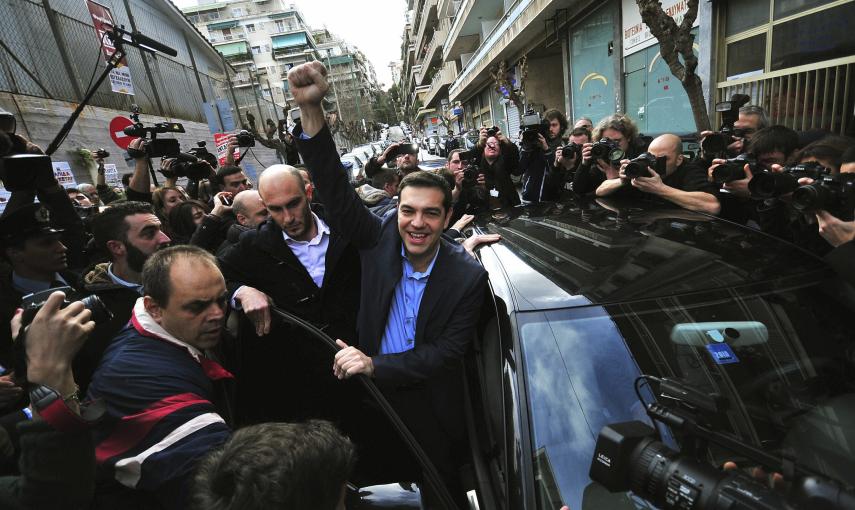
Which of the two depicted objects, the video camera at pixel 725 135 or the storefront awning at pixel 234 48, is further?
the storefront awning at pixel 234 48

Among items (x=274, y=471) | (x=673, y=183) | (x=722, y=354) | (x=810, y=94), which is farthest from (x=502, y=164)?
(x=810, y=94)

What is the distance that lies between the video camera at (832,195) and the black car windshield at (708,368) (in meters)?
0.31

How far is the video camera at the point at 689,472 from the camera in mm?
732

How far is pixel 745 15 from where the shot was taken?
650 cm

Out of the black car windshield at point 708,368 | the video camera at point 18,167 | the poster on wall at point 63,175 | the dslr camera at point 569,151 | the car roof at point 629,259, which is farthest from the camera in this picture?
the poster on wall at point 63,175

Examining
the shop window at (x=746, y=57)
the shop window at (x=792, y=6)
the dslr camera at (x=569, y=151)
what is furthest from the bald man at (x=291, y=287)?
the shop window at (x=746, y=57)

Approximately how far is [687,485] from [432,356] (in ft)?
3.49

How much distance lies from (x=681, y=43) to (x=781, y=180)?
12.1 feet

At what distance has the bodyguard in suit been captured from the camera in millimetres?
1805

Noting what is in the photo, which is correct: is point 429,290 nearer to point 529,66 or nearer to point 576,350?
point 576,350

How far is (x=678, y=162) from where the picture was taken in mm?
2902

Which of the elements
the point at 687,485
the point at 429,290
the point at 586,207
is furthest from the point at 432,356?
the point at 586,207

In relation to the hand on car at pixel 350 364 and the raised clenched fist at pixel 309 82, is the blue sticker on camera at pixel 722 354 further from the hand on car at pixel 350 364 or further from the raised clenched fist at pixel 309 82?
the raised clenched fist at pixel 309 82

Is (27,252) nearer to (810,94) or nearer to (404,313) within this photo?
(404,313)
